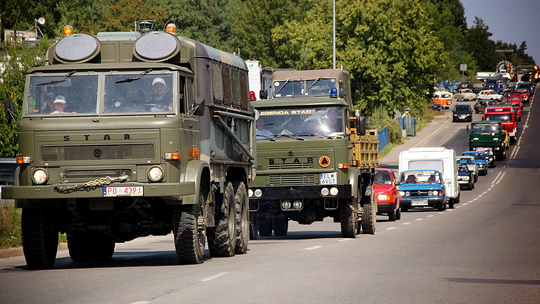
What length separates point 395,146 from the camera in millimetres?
72875

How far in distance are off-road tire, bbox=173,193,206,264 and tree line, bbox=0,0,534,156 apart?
8008mm

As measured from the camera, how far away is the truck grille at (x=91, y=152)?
37.1 feet

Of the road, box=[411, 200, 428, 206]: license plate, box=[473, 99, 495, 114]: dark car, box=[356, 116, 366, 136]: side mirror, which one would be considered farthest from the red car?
box=[473, 99, 495, 114]: dark car

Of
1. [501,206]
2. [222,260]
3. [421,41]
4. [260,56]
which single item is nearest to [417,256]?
[222,260]

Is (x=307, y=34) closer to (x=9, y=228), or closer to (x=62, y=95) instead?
(x=9, y=228)

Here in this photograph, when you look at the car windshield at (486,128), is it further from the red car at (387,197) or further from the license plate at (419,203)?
the red car at (387,197)

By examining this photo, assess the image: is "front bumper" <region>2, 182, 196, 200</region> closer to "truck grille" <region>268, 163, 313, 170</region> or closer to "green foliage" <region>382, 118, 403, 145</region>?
Answer: "truck grille" <region>268, 163, 313, 170</region>

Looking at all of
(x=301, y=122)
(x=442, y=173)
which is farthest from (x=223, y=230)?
(x=442, y=173)

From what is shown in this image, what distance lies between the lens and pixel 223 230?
44.5 feet

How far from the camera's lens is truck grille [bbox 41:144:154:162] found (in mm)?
11297

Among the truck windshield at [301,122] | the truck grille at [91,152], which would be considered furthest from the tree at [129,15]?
the truck grille at [91,152]

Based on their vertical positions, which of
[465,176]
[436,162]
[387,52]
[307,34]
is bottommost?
[465,176]

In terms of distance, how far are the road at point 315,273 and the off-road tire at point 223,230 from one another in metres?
0.25

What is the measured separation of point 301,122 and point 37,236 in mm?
8477
